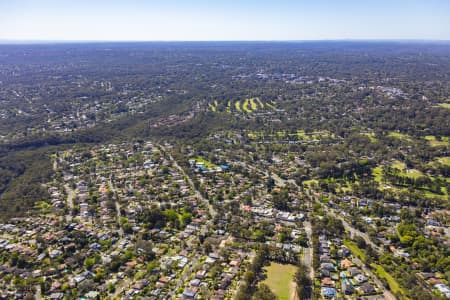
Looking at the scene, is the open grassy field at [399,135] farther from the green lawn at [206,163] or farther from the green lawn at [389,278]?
the green lawn at [389,278]

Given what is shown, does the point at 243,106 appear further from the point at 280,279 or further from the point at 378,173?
the point at 280,279

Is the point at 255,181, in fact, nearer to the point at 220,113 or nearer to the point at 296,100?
→ the point at 220,113

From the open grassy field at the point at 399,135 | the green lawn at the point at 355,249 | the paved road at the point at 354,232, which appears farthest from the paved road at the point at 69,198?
the open grassy field at the point at 399,135

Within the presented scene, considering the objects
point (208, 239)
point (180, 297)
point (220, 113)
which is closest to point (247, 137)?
point (220, 113)

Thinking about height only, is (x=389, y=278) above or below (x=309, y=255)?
below

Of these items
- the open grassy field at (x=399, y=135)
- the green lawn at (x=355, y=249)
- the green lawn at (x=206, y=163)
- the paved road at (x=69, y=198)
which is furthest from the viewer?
the open grassy field at (x=399, y=135)

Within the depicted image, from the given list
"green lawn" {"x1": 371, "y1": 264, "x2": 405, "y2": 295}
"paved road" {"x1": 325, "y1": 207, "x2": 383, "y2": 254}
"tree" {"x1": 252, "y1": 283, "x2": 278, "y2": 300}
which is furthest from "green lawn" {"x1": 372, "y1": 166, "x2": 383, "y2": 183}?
"tree" {"x1": 252, "y1": 283, "x2": 278, "y2": 300}

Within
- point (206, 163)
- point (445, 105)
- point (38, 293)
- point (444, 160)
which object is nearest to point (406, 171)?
point (444, 160)
